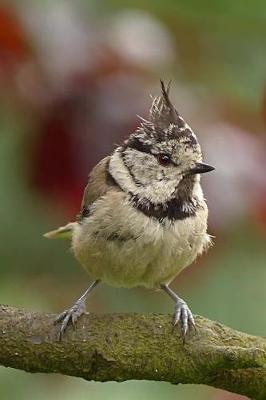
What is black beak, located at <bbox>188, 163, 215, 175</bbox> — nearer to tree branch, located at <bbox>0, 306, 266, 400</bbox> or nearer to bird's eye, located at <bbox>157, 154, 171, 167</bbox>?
bird's eye, located at <bbox>157, 154, 171, 167</bbox>

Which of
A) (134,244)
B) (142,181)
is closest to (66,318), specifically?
(134,244)

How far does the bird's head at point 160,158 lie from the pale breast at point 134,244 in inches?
3.1

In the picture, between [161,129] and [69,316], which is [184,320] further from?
[161,129]

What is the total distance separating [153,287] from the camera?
3.06m

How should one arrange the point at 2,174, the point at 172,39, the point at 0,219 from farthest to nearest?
the point at 2,174 < the point at 0,219 < the point at 172,39

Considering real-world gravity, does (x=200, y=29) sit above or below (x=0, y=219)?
above

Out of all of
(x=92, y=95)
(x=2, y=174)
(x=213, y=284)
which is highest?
(x=92, y=95)

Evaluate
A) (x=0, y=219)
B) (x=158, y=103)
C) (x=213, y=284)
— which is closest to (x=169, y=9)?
(x=158, y=103)

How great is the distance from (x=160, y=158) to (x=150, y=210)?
0.55ft

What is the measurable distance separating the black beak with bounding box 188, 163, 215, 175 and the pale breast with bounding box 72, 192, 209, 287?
11cm

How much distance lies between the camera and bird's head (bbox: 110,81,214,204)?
111 inches

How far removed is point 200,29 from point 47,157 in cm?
72

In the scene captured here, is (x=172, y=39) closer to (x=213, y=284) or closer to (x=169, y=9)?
(x=169, y=9)

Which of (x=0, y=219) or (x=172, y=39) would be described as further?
(x=0, y=219)
